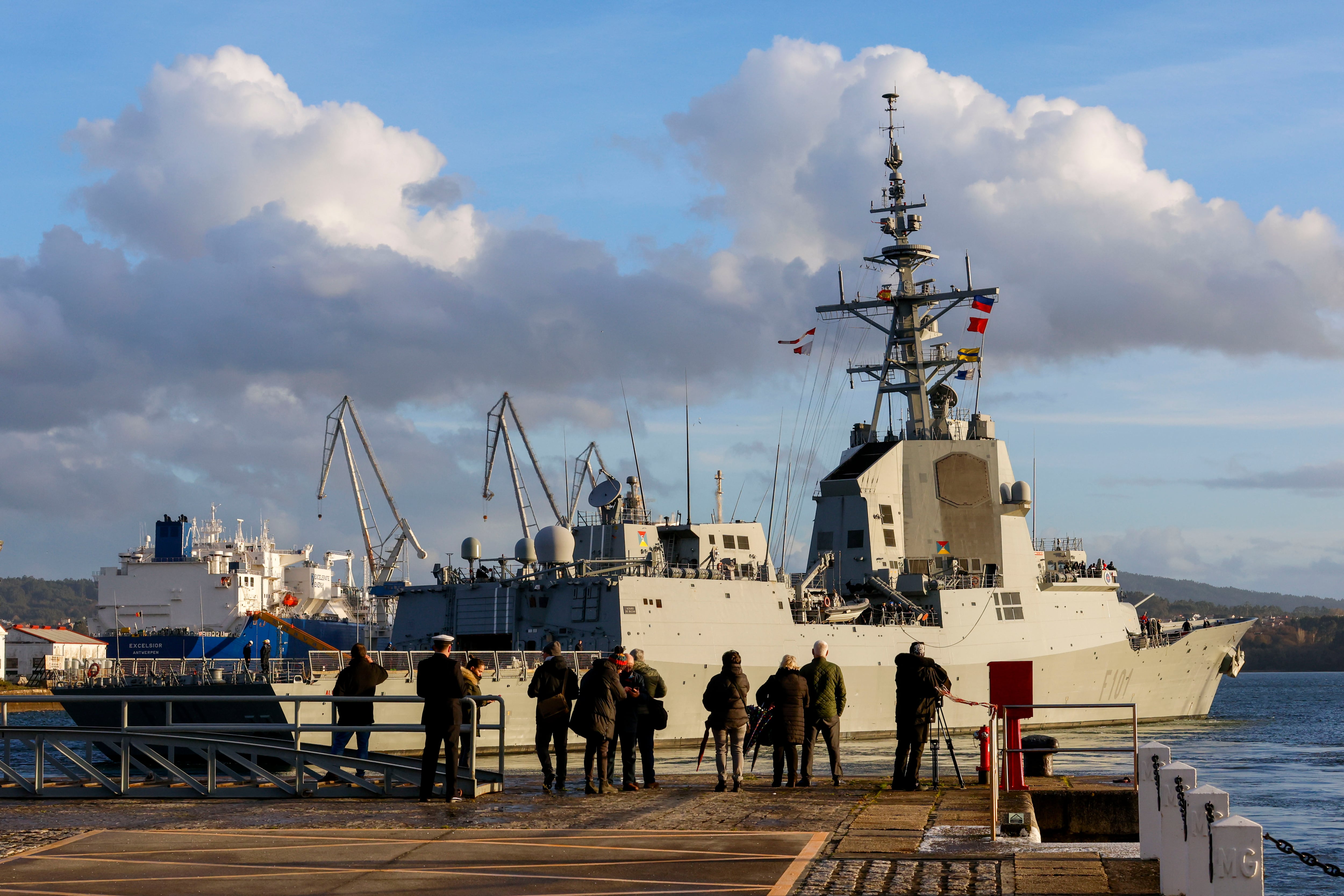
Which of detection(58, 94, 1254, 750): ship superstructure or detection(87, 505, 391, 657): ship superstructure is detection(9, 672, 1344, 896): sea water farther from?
detection(87, 505, 391, 657): ship superstructure

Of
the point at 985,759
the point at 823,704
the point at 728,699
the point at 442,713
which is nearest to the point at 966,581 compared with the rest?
the point at 985,759

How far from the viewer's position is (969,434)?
39.8m

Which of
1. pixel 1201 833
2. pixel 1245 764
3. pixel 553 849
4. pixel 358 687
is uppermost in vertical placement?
pixel 358 687

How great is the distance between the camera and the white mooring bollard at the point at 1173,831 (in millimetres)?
7430

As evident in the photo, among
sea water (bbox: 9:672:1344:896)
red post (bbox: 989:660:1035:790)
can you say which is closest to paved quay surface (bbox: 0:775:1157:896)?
red post (bbox: 989:660:1035:790)

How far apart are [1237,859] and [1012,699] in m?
5.58

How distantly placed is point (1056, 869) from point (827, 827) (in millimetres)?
2104

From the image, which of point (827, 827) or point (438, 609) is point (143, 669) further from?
point (827, 827)

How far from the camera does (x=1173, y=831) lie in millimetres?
7617

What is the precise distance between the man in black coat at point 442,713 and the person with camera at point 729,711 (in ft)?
8.07

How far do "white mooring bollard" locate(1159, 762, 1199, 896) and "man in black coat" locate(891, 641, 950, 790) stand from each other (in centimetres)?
423

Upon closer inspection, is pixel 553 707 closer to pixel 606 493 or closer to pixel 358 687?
pixel 358 687

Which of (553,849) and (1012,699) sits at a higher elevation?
(1012,699)

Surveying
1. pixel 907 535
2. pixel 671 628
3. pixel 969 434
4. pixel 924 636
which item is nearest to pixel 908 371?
pixel 969 434
